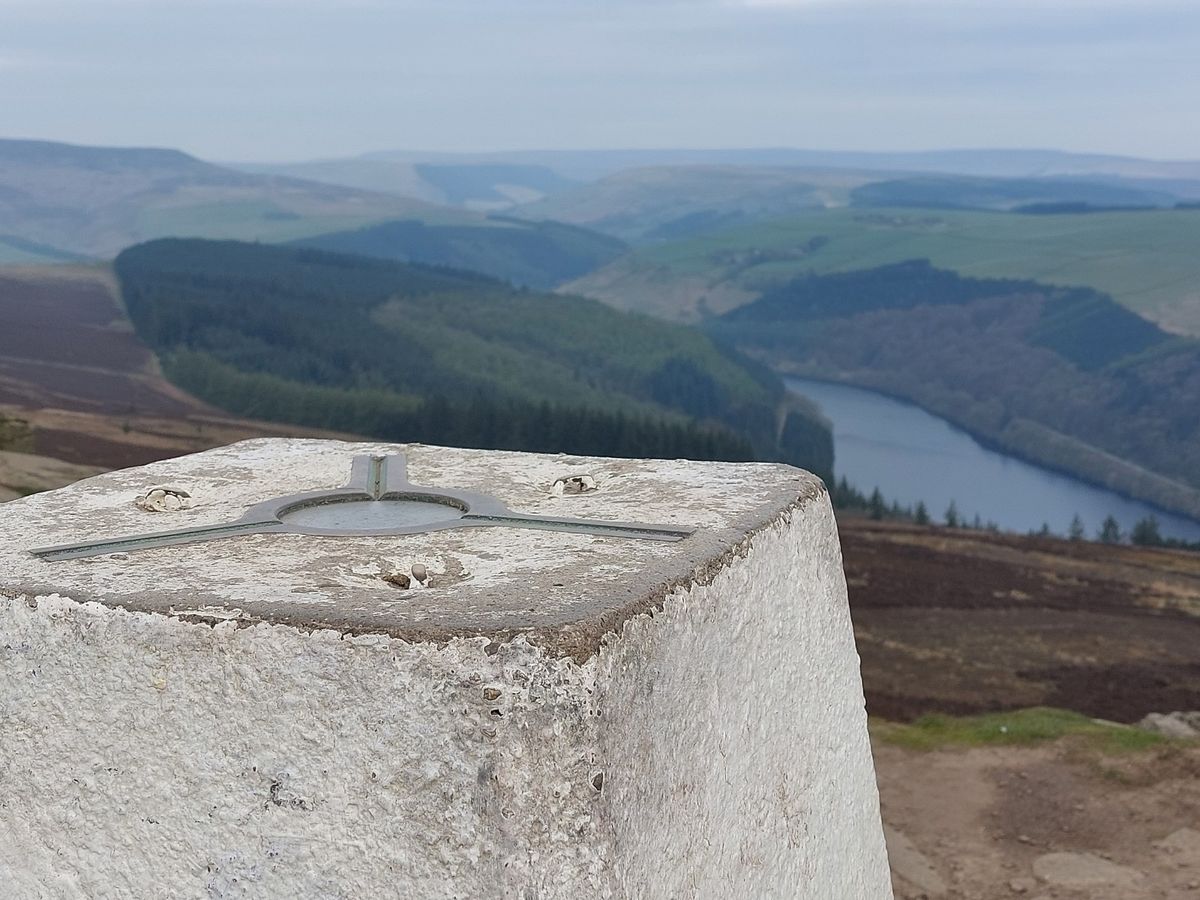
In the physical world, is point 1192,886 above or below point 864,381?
above

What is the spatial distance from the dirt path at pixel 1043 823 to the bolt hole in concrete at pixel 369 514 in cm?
644

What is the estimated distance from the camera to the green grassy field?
406 feet

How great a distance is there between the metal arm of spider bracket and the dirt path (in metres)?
6.37

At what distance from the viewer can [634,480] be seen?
6.54 metres

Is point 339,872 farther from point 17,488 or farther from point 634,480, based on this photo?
point 17,488

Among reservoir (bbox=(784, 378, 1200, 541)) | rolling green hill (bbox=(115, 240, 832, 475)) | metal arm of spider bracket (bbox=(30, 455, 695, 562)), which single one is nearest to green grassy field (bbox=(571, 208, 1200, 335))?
reservoir (bbox=(784, 378, 1200, 541))

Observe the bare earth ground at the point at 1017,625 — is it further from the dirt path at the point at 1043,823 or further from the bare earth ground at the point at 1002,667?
the dirt path at the point at 1043,823

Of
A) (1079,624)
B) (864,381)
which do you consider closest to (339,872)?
(1079,624)

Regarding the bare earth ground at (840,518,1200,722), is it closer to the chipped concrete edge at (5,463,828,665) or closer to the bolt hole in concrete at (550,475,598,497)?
the bolt hole in concrete at (550,475,598,497)

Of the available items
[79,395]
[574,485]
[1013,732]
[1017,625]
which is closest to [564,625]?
[574,485]

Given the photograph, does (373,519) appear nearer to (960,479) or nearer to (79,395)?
(79,395)

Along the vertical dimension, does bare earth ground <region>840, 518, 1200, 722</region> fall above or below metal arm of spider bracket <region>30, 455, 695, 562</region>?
below

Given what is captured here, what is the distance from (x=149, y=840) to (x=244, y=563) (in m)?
1.06

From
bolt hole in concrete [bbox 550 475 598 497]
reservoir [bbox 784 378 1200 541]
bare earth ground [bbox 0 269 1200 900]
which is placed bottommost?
reservoir [bbox 784 378 1200 541]
